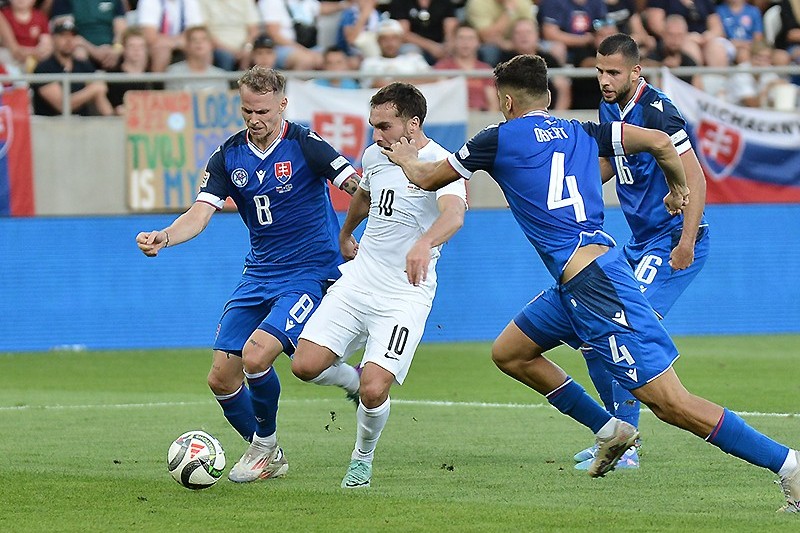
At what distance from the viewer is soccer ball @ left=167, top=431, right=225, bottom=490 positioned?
7.60m

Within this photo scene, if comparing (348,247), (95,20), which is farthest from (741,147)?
(348,247)

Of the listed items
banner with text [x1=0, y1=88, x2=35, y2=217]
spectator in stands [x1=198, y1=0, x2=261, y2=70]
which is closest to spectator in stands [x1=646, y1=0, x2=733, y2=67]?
spectator in stands [x1=198, y1=0, x2=261, y2=70]

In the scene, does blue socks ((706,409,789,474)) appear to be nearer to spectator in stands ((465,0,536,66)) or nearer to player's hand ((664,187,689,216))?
player's hand ((664,187,689,216))

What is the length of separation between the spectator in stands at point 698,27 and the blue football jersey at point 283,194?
1025cm

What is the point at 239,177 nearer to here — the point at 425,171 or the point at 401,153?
the point at 401,153

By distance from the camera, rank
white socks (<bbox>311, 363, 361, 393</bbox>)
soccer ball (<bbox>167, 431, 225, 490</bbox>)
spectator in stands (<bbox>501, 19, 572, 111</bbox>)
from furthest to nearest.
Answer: spectator in stands (<bbox>501, 19, 572, 111</bbox>)
white socks (<bbox>311, 363, 361, 393</bbox>)
soccer ball (<bbox>167, 431, 225, 490</bbox>)

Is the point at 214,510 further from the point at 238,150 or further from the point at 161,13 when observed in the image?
the point at 161,13

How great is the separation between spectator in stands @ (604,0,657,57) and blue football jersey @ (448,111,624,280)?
35.7ft

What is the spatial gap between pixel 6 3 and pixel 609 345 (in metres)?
11.5

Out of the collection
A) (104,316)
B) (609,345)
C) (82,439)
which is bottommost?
(104,316)

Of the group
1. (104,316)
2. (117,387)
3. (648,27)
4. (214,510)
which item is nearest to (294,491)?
(214,510)

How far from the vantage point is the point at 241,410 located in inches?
336

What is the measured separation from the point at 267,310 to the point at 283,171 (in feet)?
2.74

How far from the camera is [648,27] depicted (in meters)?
18.2
